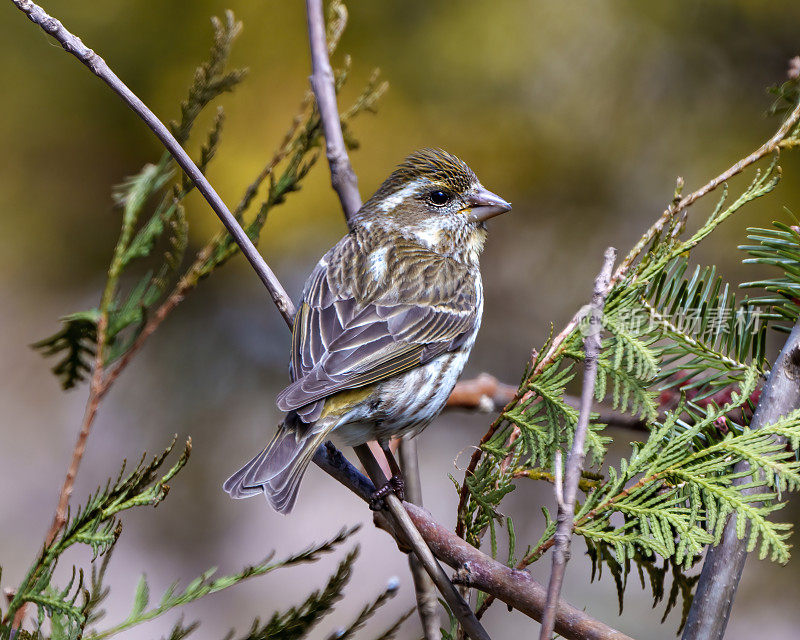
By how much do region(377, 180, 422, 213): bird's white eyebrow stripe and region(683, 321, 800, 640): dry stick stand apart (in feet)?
6.04

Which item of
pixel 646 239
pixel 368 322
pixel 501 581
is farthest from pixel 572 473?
pixel 368 322

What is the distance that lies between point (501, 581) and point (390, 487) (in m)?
0.49

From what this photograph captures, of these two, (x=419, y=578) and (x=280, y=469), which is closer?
(x=419, y=578)

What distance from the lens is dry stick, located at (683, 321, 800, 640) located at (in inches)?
57.2

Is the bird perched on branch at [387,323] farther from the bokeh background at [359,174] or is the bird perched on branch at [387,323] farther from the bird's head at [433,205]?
the bokeh background at [359,174]

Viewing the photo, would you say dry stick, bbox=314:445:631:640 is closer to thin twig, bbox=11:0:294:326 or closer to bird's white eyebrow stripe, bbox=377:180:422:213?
thin twig, bbox=11:0:294:326

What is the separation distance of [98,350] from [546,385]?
1.21 meters

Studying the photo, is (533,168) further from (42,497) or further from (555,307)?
(42,497)

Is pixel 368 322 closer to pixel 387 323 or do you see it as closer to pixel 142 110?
pixel 387 323

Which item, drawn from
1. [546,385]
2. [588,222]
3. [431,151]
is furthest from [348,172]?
[588,222]

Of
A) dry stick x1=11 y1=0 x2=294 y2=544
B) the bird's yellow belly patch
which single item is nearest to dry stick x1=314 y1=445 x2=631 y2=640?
the bird's yellow belly patch

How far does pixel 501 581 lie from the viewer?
152cm

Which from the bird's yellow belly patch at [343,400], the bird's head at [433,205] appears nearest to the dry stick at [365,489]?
the bird's yellow belly patch at [343,400]

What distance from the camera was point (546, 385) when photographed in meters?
1.71
